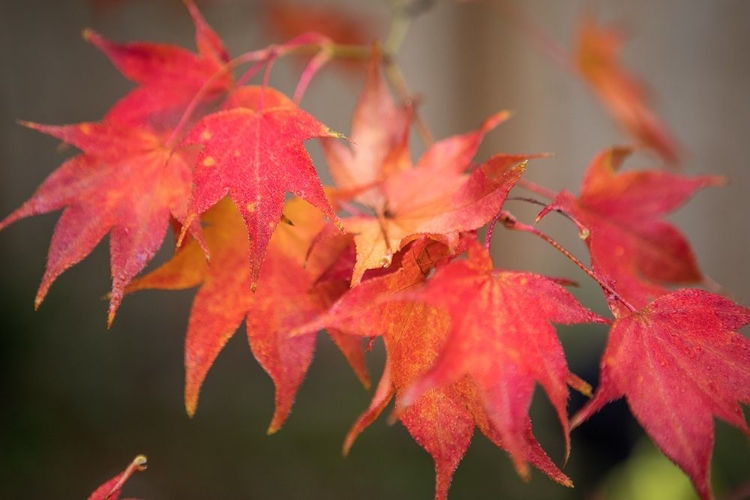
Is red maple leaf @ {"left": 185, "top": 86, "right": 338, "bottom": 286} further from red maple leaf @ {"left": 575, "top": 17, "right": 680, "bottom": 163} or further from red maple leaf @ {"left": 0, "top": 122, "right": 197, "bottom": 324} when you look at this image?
red maple leaf @ {"left": 575, "top": 17, "right": 680, "bottom": 163}

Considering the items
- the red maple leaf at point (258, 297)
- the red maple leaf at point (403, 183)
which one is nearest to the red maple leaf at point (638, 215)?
the red maple leaf at point (403, 183)

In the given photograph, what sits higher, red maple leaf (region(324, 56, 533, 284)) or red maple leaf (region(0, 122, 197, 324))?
red maple leaf (region(0, 122, 197, 324))

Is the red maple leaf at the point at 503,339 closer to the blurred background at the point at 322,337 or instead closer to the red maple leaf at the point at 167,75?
the red maple leaf at the point at 167,75

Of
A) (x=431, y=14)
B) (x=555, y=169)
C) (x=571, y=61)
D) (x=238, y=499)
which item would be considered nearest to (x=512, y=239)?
(x=555, y=169)

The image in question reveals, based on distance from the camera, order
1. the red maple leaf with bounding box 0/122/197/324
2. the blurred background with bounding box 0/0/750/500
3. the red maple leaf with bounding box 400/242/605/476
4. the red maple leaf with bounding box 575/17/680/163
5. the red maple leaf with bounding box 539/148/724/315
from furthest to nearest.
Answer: the blurred background with bounding box 0/0/750/500 → the red maple leaf with bounding box 575/17/680/163 → the red maple leaf with bounding box 539/148/724/315 → the red maple leaf with bounding box 0/122/197/324 → the red maple leaf with bounding box 400/242/605/476

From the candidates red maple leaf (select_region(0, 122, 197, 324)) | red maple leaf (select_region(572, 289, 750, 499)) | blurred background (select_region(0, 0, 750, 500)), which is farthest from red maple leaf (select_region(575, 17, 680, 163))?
blurred background (select_region(0, 0, 750, 500))

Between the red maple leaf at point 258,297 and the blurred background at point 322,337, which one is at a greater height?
the red maple leaf at point 258,297
